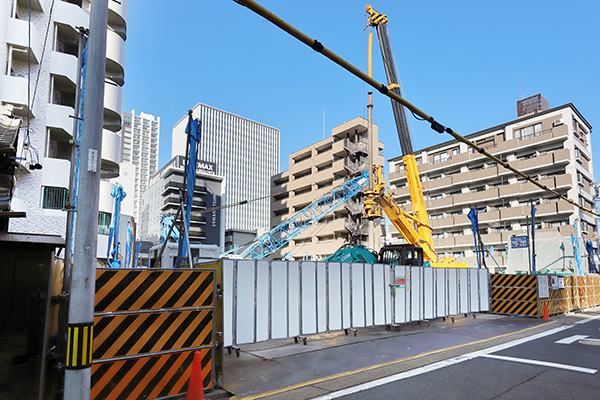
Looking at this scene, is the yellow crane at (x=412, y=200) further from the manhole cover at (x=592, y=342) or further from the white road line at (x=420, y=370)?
the white road line at (x=420, y=370)

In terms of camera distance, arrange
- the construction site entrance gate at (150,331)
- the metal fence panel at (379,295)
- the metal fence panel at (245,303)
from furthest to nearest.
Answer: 1. the metal fence panel at (379,295)
2. the metal fence panel at (245,303)
3. the construction site entrance gate at (150,331)

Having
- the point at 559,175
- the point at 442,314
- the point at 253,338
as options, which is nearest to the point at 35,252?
the point at 253,338

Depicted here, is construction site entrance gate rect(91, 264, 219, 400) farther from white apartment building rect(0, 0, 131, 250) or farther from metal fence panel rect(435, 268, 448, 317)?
white apartment building rect(0, 0, 131, 250)

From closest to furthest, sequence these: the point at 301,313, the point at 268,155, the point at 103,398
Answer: the point at 103,398, the point at 301,313, the point at 268,155

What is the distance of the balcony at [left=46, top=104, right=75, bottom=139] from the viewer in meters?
22.3

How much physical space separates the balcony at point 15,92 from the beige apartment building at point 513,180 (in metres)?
47.2

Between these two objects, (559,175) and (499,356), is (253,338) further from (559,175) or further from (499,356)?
(559,175)

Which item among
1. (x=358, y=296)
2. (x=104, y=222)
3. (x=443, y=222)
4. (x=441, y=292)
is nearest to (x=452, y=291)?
(x=441, y=292)

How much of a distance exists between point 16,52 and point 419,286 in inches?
949

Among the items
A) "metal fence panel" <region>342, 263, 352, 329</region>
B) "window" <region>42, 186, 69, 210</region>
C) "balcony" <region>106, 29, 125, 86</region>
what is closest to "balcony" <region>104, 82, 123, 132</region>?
"balcony" <region>106, 29, 125, 86</region>

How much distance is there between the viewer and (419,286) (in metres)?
14.3

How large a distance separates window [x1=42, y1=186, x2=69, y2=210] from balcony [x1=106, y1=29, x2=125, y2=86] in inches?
367

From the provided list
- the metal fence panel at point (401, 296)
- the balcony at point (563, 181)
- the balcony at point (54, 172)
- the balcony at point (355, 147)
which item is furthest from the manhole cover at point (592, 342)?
the balcony at point (355, 147)

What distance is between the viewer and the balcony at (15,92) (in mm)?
20281
